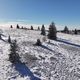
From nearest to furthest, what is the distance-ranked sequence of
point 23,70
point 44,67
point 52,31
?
point 23,70 < point 44,67 < point 52,31

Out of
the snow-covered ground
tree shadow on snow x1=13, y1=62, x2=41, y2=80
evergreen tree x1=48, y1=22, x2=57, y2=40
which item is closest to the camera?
tree shadow on snow x1=13, y1=62, x2=41, y2=80

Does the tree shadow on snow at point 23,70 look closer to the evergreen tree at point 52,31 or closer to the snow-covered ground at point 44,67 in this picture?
the snow-covered ground at point 44,67

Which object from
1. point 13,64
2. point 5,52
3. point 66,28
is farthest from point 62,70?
point 66,28

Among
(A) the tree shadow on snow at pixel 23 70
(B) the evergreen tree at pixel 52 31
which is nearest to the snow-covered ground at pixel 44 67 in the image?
(A) the tree shadow on snow at pixel 23 70

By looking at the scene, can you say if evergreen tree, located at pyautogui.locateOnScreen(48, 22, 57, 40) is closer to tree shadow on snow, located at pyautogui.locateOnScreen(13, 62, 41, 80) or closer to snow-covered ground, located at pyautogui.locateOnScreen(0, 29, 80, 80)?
snow-covered ground, located at pyautogui.locateOnScreen(0, 29, 80, 80)

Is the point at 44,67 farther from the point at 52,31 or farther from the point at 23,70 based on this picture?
the point at 52,31

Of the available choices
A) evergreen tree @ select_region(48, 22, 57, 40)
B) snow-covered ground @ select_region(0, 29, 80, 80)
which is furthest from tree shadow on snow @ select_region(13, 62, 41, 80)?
evergreen tree @ select_region(48, 22, 57, 40)

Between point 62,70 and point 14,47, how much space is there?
6.77 meters

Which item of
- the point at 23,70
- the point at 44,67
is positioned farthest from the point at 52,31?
the point at 23,70

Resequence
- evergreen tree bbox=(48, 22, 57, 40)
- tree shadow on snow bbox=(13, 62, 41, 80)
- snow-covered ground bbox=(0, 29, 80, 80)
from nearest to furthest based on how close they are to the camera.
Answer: tree shadow on snow bbox=(13, 62, 41, 80), snow-covered ground bbox=(0, 29, 80, 80), evergreen tree bbox=(48, 22, 57, 40)

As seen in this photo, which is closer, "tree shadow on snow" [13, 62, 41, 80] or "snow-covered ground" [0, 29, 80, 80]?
"tree shadow on snow" [13, 62, 41, 80]

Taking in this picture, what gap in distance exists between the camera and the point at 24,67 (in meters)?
18.3

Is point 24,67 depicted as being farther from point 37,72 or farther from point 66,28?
point 66,28

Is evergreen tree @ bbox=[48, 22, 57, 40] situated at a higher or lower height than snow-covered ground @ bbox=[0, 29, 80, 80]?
higher
